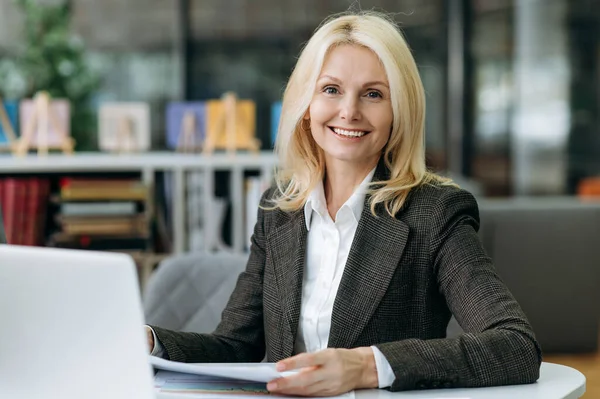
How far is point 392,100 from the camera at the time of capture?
187 centimetres

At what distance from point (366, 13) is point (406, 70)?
227mm

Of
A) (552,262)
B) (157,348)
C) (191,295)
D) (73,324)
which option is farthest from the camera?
(552,262)

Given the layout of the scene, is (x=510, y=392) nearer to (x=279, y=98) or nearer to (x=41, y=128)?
(x=41, y=128)

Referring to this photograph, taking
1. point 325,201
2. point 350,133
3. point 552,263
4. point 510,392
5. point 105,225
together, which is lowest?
point 552,263

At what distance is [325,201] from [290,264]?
162mm

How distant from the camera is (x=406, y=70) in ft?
6.16

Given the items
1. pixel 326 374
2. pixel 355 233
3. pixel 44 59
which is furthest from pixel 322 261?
pixel 44 59

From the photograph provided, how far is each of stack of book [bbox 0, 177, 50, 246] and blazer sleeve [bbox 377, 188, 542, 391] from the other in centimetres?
300

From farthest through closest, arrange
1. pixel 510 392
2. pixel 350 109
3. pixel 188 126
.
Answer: pixel 188 126 → pixel 350 109 → pixel 510 392

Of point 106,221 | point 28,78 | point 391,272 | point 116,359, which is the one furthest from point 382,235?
point 28,78

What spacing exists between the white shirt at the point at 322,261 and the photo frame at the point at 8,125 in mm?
3135

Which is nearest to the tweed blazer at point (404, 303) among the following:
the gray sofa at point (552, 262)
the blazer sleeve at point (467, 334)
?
the blazer sleeve at point (467, 334)

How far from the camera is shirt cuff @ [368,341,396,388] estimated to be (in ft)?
4.92

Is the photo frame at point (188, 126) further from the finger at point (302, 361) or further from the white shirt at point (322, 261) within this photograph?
the finger at point (302, 361)
